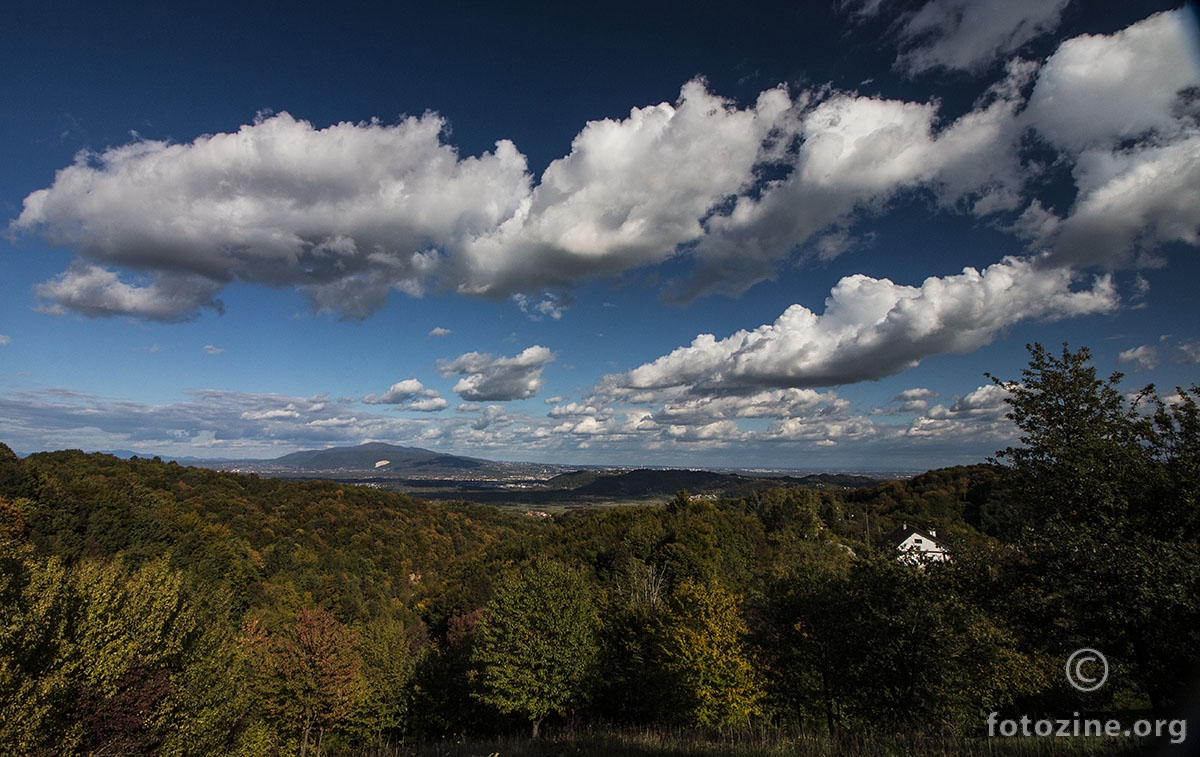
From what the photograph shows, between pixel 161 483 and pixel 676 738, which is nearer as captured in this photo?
pixel 676 738

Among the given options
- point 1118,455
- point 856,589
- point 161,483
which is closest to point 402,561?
point 161,483

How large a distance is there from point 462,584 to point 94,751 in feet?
241

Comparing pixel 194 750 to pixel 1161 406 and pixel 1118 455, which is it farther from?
pixel 1161 406

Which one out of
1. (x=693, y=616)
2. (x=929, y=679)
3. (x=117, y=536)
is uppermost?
(x=929, y=679)

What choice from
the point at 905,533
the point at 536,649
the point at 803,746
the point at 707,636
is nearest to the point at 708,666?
the point at 707,636

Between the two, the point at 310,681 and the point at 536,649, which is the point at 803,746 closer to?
the point at 536,649

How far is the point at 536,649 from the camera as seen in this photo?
32.8 m

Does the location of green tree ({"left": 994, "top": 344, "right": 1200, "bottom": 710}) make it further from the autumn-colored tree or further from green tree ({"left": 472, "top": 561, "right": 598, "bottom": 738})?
the autumn-colored tree

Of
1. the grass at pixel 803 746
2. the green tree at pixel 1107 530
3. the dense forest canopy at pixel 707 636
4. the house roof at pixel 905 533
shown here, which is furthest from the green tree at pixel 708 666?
the house roof at pixel 905 533

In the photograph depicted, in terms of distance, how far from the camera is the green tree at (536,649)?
3116cm

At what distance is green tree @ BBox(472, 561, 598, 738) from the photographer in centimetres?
3116

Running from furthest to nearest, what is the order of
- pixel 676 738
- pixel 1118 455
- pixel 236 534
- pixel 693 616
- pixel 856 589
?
pixel 236 534, pixel 693 616, pixel 856 589, pixel 676 738, pixel 1118 455

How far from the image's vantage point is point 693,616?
30.3 m

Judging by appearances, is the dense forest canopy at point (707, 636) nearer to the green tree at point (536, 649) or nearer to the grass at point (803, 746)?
the green tree at point (536, 649)
